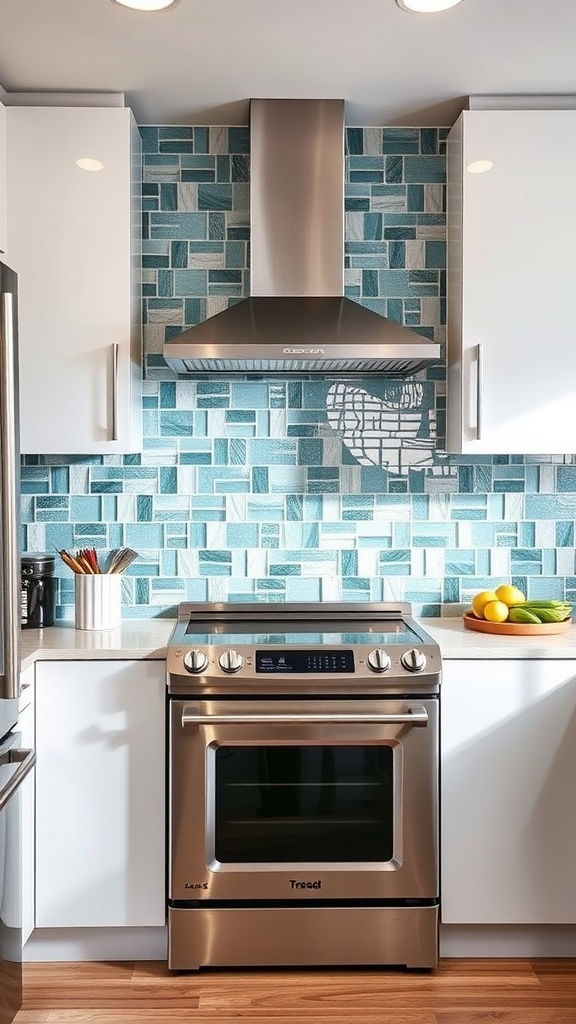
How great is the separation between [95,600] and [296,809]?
2.85 feet

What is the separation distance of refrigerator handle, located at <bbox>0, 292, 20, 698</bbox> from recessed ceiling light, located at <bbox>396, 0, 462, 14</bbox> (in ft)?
3.87

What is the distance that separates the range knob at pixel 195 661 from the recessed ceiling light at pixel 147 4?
1610 millimetres

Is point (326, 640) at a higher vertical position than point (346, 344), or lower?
lower

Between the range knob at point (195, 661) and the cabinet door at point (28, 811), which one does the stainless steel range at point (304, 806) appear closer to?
the range knob at point (195, 661)

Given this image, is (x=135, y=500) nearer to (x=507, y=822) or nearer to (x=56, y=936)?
(x=56, y=936)

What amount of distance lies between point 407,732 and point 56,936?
3.76 ft

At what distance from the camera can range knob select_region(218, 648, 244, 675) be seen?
7.95 ft

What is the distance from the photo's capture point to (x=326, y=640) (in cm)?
255

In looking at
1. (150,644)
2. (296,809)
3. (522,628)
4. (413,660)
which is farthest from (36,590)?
(522,628)

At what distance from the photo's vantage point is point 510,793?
253 centimetres

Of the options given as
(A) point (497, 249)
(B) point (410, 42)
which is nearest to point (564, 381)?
(A) point (497, 249)

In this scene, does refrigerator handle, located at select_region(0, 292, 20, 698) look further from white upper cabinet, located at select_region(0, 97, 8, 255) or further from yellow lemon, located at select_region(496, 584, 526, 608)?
yellow lemon, located at select_region(496, 584, 526, 608)

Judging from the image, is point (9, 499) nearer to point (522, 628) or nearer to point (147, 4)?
point (147, 4)

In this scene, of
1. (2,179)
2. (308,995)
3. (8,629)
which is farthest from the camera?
(2,179)
